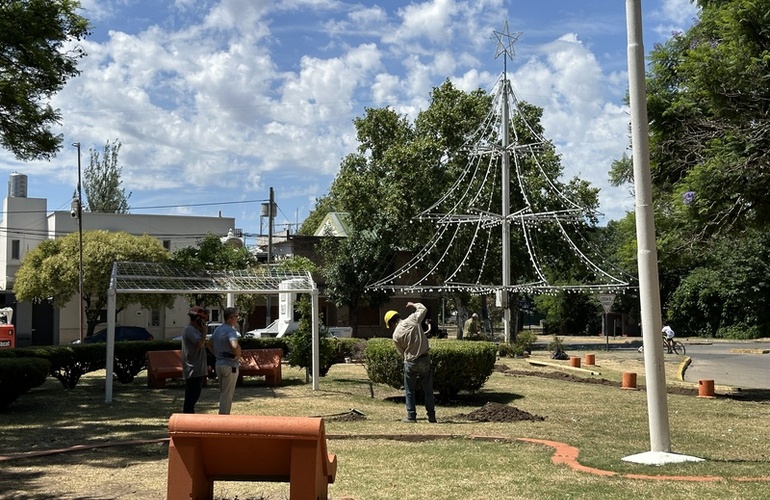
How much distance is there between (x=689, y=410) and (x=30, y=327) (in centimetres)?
4363

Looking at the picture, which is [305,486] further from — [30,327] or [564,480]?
[30,327]

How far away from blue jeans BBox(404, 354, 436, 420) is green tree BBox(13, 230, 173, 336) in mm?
30600

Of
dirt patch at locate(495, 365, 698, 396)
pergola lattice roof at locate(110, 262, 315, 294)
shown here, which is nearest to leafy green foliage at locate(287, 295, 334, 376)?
pergola lattice roof at locate(110, 262, 315, 294)

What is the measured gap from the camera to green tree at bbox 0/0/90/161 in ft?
51.9

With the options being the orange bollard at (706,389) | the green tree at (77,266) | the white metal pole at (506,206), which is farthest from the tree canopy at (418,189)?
the orange bollard at (706,389)

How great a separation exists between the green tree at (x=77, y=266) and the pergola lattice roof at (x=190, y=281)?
77.4ft

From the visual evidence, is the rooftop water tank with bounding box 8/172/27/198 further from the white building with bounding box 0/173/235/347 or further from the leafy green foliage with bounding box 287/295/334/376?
the leafy green foliage with bounding box 287/295/334/376

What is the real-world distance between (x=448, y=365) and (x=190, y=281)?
20.9 ft

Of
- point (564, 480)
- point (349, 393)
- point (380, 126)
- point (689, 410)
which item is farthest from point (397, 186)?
point (564, 480)

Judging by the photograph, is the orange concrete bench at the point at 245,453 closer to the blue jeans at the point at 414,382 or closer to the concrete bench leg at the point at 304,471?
the concrete bench leg at the point at 304,471

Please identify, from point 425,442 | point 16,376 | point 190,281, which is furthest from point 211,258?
point 425,442

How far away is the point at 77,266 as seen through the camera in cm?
4225

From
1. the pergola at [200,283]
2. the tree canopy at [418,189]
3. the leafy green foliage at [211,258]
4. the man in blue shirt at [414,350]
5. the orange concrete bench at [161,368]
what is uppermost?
the tree canopy at [418,189]

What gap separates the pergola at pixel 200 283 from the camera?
679 inches
